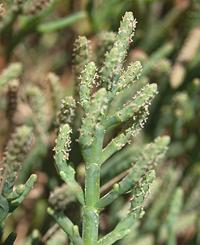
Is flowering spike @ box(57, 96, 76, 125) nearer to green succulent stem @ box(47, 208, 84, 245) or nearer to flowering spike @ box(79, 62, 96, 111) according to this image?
flowering spike @ box(79, 62, 96, 111)

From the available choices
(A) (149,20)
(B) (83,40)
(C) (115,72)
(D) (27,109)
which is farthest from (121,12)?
(C) (115,72)

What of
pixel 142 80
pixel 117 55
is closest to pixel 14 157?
pixel 117 55

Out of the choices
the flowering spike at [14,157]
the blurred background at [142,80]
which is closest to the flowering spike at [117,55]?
the flowering spike at [14,157]

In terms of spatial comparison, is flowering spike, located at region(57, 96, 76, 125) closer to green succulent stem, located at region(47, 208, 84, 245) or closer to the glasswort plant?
the glasswort plant

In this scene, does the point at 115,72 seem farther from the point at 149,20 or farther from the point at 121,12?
the point at 149,20

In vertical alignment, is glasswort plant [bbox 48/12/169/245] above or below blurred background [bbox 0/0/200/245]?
below

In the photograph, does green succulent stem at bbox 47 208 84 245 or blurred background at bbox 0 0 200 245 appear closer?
green succulent stem at bbox 47 208 84 245

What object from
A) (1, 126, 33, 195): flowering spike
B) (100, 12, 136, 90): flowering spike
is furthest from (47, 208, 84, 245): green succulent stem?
(100, 12, 136, 90): flowering spike

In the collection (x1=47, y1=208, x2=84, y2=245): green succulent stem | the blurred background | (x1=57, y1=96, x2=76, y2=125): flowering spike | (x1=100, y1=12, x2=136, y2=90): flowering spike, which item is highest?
the blurred background

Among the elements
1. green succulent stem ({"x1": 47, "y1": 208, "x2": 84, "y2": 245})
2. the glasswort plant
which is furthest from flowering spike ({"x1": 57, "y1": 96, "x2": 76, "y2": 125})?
green succulent stem ({"x1": 47, "y1": 208, "x2": 84, "y2": 245})
